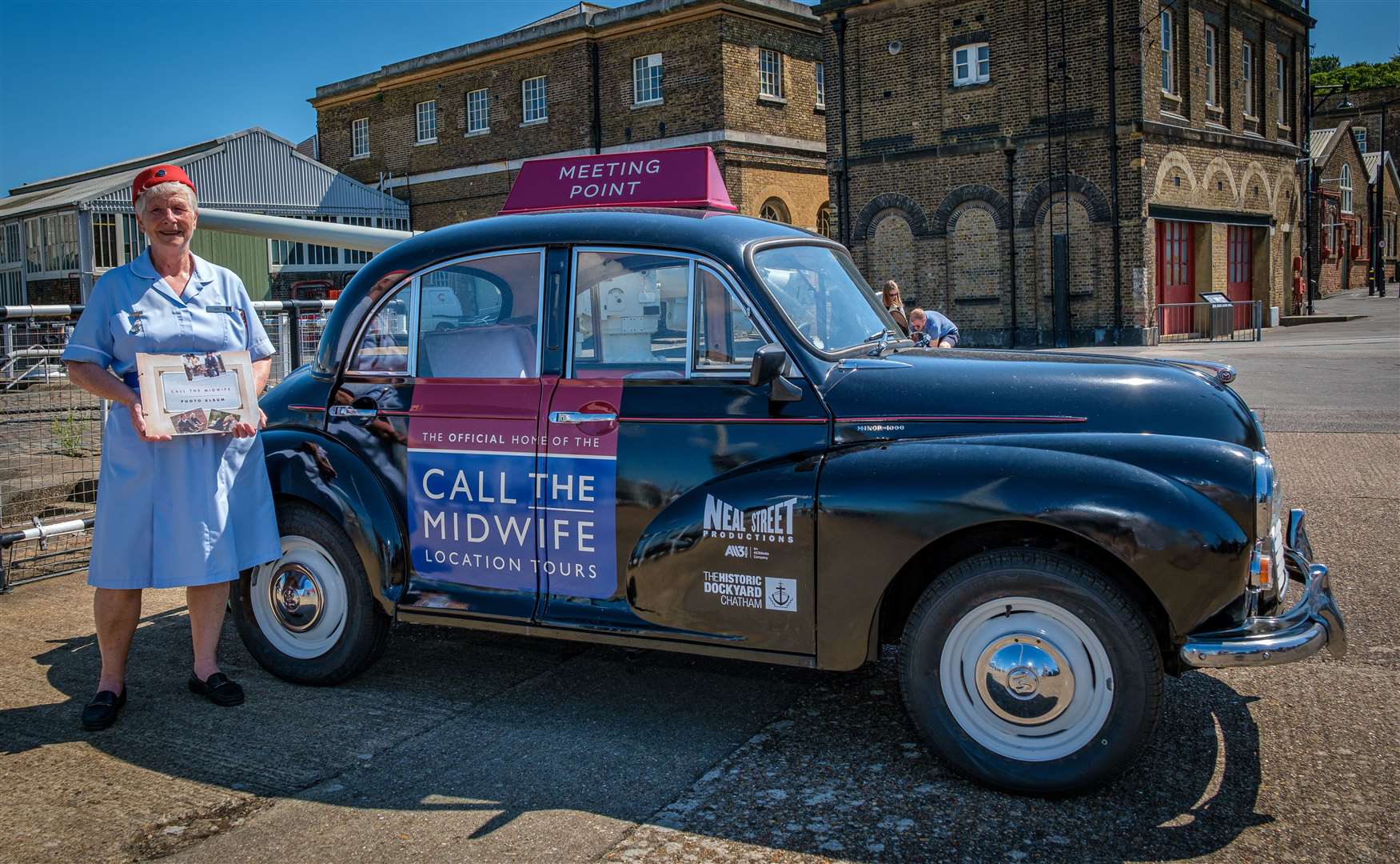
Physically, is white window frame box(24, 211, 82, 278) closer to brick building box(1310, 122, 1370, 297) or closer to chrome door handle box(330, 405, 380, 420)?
chrome door handle box(330, 405, 380, 420)

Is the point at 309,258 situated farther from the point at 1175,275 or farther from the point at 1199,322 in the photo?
the point at 1199,322

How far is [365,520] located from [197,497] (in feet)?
2.18

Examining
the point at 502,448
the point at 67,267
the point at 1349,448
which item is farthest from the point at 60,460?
the point at 67,267

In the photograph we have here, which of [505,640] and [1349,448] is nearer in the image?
[505,640]

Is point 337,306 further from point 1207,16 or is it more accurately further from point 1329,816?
point 1207,16

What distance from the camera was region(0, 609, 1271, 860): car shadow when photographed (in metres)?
3.64

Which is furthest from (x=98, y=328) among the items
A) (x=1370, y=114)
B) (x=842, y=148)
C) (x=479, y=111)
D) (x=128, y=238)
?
(x=1370, y=114)

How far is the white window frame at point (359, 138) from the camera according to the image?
4147 cm

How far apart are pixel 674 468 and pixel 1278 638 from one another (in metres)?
2.09

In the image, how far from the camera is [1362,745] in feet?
13.7

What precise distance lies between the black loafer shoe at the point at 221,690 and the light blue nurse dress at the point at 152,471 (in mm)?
489

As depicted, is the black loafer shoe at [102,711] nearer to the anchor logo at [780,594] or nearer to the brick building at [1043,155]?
the anchor logo at [780,594]

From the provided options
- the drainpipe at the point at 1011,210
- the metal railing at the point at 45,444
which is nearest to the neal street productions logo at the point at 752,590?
the metal railing at the point at 45,444

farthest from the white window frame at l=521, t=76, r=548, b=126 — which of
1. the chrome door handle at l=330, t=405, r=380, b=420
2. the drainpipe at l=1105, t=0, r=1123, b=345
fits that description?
the chrome door handle at l=330, t=405, r=380, b=420
